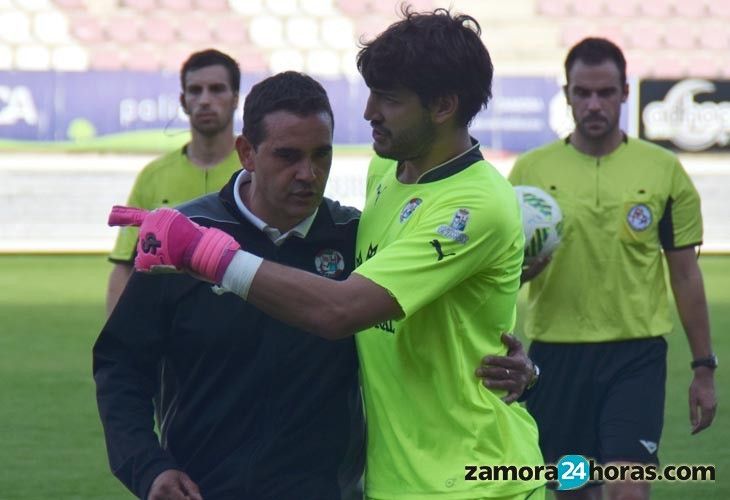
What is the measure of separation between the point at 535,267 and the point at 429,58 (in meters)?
2.40

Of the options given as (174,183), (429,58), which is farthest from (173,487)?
(174,183)

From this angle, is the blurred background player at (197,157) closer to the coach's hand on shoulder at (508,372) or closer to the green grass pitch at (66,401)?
the green grass pitch at (66,401)

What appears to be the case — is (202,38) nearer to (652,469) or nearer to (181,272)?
(652,469)

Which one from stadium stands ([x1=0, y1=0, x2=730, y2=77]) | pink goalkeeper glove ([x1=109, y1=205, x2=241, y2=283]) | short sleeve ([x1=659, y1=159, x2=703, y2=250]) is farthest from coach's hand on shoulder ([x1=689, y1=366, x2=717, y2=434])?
stadium stands ([x1=0, y1=0, x2=730, y2=77])

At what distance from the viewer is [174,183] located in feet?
23.9

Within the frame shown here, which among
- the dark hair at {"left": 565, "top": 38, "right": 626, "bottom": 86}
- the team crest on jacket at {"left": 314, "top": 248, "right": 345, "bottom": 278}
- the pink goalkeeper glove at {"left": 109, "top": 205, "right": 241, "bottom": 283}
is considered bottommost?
the team crest on jacket at {"left": 314, "top": 248, "right": 345, "bottom": 278}

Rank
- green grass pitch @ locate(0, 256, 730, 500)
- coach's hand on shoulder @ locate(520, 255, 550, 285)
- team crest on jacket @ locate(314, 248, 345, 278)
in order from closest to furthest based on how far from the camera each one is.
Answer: team crest on jacket @ locate(314, 248, 345, 278) → coach's hand on shoulder @ locate(520, 255, 550, 285) → green grass pitch @ locate(0, 256, 730, 500)

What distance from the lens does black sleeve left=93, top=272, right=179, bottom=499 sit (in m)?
3.59

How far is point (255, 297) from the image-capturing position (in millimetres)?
3340

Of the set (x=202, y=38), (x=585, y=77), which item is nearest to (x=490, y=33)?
(x=202, y=38)

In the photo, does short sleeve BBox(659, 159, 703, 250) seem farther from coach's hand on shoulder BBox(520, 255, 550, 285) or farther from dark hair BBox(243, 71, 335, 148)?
dark hair BBox(243, 71, 335, 148)

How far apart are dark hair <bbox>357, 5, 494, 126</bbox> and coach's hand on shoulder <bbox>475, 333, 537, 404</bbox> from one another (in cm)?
66

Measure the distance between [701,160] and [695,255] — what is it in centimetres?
1572

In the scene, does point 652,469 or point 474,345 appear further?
point 652,469
